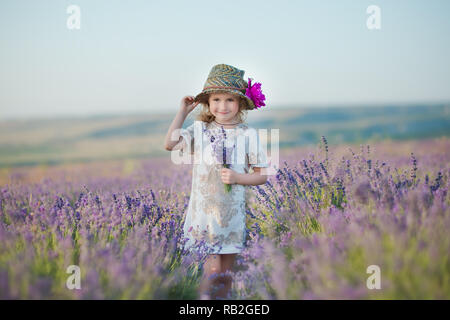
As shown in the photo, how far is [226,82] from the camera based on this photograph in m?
2.54

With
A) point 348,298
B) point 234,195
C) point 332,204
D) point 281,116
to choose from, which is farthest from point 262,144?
point 281,116

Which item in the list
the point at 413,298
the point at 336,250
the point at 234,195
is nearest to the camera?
the point at 413,298

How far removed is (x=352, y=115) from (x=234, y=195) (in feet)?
82.9

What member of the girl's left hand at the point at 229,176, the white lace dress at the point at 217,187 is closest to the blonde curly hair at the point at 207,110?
the white lace dress at the point at 217,187

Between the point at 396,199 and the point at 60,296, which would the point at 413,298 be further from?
the point at 60,296

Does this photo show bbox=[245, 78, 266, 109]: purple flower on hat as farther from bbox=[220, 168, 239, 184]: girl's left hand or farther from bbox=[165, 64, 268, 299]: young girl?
bbox=[220, 168, 239, 184]: girl's left hand

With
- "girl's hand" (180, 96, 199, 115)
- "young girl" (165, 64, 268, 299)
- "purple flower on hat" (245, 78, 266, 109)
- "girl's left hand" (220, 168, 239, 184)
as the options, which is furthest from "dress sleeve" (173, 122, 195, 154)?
"purple flower on hat" (245, 78, 266, 109)

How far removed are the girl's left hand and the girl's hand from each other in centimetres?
51

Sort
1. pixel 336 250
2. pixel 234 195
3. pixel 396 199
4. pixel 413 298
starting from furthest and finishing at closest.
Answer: pixel 234 195
pixel 396 199
pixel 336 250
pixel 413 298

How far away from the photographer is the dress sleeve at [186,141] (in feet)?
8.50

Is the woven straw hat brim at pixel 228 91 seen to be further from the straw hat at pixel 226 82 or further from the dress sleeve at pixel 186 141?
the dress sleeve at pixel 186 141
